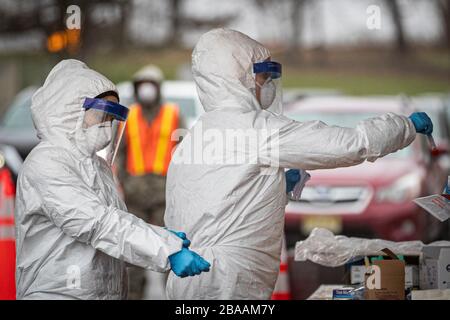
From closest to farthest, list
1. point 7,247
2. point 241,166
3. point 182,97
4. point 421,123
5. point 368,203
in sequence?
point 241,166, point 421,123, point 7,247, point 368,203, point 182,97

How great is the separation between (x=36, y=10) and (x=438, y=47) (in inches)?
169

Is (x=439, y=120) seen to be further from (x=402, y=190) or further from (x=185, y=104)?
(x=185, y=104)

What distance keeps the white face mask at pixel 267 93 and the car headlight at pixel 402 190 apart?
12.2 ft

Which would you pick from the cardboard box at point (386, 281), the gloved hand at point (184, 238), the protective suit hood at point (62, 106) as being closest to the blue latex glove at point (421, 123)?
the cardboard box at point (386, 281)

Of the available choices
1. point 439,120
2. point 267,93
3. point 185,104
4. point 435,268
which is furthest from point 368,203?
point 267,93

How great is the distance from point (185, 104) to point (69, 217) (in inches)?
210

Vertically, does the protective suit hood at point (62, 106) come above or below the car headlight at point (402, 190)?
above

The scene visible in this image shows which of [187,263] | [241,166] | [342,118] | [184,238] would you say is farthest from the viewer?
[342,118]

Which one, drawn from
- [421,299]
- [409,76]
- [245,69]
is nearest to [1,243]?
[245,69]

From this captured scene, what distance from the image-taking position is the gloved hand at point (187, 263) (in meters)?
4.09

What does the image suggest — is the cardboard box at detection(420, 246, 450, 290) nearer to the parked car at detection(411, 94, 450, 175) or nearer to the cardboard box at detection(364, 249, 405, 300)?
the cardboard box at detection(364, 249, 405, 300)

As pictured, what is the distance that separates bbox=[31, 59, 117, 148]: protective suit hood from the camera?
14.9 ft

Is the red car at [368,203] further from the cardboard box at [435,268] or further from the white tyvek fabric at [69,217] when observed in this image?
the white tyvek fabric at [69,217]

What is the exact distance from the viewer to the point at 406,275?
5.00m
